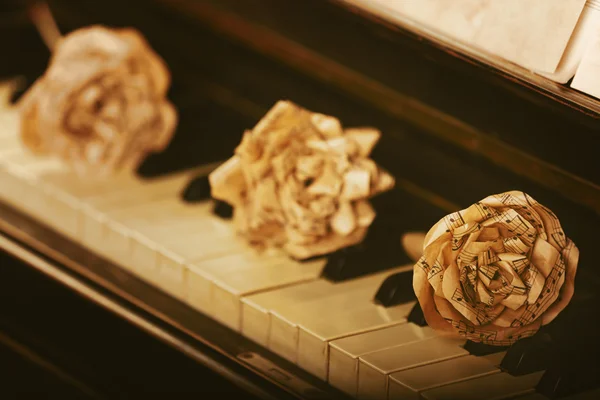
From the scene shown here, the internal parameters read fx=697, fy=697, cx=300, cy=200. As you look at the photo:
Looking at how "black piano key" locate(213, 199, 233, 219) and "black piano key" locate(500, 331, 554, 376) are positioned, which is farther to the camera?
"black piano key" locate(213, 199, 233, 219)

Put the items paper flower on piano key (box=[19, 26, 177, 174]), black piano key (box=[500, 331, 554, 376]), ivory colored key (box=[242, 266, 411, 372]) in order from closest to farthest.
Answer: black piano key (box=[500, 331, 554, 376])
ivory colored key (box=[242, 266, 411, 372])
paper flower on piano key (box=[19, 26, 177, 174])

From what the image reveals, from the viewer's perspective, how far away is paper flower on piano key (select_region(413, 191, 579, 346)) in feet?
3.41

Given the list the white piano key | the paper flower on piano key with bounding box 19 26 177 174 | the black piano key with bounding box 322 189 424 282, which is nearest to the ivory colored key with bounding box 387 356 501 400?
the white piano key

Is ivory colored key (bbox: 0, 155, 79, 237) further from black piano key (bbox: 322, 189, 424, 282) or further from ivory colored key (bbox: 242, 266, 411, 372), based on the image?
black piano key (bbox: 322, 189, 424, 282)

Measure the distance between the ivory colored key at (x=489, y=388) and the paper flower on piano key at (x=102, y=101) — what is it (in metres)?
0.85

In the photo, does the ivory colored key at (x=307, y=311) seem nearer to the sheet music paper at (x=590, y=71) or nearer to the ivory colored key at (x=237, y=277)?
the ivory colored key at (x=237, y=277)

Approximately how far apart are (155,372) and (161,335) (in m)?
0.10

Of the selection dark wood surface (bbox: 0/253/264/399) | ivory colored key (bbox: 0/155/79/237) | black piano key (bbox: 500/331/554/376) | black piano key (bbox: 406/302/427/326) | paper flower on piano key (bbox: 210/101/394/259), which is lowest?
dark wood surface (bbox: 0/253/264/399)

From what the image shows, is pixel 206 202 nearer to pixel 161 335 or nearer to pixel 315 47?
pixel 161 335

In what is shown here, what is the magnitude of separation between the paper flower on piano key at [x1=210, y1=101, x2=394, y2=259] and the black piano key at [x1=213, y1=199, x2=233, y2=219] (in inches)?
7.4

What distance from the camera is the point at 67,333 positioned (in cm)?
156

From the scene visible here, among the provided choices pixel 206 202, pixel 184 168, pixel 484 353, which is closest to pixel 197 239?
pixel 206 202

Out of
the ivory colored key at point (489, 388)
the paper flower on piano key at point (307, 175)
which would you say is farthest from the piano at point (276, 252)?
the paper flower on piano key at point (307, 175)

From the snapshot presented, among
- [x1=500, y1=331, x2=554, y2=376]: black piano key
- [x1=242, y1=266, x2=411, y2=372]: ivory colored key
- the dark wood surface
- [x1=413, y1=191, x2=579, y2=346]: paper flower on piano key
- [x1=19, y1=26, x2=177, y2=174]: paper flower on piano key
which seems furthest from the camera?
[x1=19, y1=26, x2=177, y2=174]: paper flower on piano key
